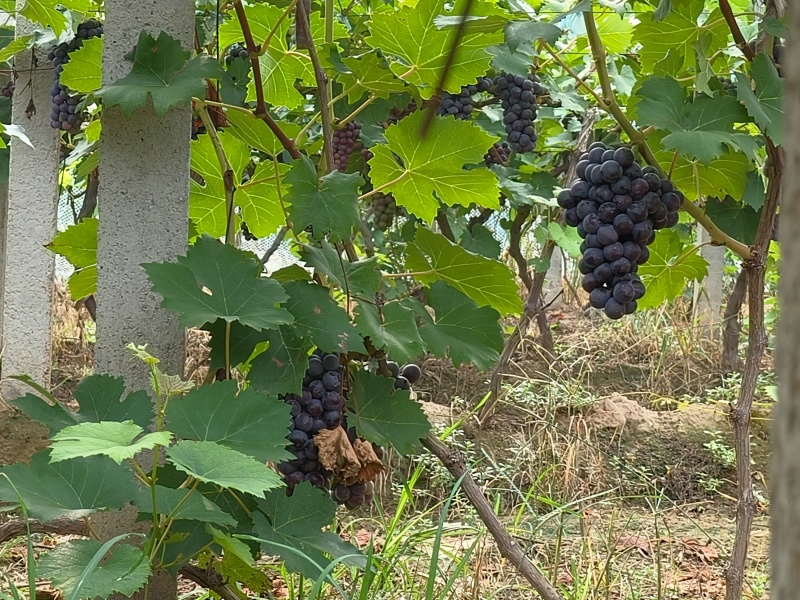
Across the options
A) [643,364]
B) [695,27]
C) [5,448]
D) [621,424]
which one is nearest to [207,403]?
[695,27]

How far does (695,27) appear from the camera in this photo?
5.32 feet

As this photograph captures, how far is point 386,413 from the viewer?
1.49 meters

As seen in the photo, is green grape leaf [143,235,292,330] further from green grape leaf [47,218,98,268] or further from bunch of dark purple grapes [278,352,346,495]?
green grape leaf [47,218,98,268]

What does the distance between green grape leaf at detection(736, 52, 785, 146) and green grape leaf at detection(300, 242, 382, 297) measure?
628 millimetres

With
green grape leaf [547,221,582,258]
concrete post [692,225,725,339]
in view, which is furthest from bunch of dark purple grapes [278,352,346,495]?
concrete post [692,225,725,339]

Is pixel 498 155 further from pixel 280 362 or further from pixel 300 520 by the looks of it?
pixel 300 520

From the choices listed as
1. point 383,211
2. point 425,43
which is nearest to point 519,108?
point 383,211

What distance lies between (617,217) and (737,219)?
1.43 ft

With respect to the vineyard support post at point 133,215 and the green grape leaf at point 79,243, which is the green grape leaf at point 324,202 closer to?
the vineyard support post at point 133,215

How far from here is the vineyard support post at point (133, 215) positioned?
144 centimetres

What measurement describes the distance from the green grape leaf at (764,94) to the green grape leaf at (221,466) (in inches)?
35.4

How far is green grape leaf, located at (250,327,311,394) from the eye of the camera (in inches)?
53.9

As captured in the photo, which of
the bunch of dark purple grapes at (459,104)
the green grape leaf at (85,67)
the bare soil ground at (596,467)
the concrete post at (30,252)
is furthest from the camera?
the concrete post at (30,252)

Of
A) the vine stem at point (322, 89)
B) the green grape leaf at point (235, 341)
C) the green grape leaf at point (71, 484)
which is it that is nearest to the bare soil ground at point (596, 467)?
the green grape leaf at point (235, 341)
